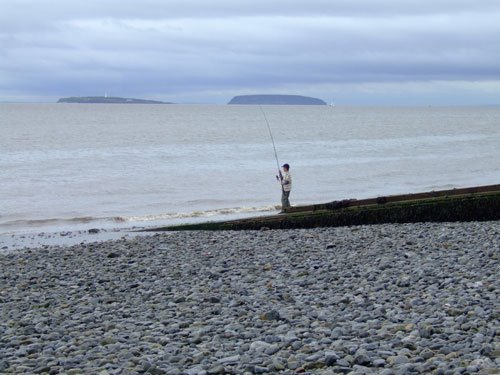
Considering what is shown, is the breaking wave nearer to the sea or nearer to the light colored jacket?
the sea

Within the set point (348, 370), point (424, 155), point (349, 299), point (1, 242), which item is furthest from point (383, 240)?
point (424, 155)

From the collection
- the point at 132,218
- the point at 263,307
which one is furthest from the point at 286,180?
the point at 263,307

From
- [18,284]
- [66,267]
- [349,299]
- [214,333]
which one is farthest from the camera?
[66,267]

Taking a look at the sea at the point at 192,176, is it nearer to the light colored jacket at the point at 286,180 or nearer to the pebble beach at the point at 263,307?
the light colored jacket at the point at 286,180

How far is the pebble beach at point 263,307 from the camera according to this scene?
281 inches

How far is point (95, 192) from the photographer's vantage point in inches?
1325

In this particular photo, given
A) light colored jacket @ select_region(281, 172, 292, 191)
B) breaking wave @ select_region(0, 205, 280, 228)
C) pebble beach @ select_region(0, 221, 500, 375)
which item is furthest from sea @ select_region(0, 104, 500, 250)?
pebble beach @ select_region(0, 221, 500, 375)

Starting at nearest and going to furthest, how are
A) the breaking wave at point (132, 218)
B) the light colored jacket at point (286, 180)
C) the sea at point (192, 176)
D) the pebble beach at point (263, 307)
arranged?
1. the pebble beach at point (263, 307)
2. the light colored jacket at point (286, 180)
3. the breaking wave at point (132, 218)
4. the sea at point (192, 176)

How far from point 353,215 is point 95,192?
693 inches

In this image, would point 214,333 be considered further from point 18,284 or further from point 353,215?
point 353,215

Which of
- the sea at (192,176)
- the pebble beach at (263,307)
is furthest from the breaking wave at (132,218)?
the pebble beach at (263,307)

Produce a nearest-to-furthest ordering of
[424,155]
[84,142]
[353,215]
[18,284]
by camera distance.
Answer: [18,284]
[353,215]
[424,155]
[84,142]

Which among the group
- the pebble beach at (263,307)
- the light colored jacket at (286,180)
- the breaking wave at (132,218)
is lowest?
the pebble beach at (263,307)

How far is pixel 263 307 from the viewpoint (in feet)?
31.4
